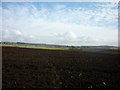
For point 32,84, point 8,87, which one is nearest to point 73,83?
point 32,84

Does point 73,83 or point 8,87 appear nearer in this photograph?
point 8,87

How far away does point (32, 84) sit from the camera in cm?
541

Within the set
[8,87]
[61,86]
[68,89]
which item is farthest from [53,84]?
[8,87]

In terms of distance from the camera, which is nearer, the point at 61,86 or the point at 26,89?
the point at 26,89

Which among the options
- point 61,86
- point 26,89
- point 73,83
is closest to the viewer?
point 26,89

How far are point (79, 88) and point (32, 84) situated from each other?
88.5 inches

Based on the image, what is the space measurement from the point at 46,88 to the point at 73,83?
1.46m

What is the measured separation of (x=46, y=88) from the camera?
5.02 m

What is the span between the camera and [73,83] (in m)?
5.68

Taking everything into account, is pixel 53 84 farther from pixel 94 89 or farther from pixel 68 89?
pixel 94 89

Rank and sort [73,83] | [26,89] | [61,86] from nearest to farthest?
1. [26,89]
2. [61,86]
3. [73,83]

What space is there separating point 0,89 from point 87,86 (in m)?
3.95

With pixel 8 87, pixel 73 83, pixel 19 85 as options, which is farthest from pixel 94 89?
pixel 8 87

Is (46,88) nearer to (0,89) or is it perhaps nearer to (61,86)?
(61,86)
